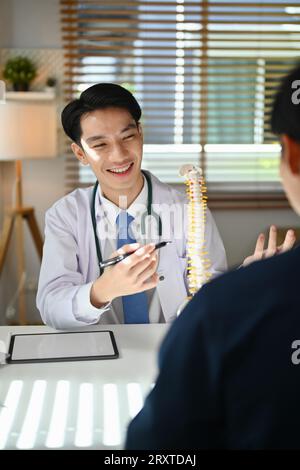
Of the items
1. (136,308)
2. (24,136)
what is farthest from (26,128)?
(136,308)

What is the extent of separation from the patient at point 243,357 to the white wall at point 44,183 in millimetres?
3440

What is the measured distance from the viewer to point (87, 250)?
2.06 m

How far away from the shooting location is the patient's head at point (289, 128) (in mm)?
618

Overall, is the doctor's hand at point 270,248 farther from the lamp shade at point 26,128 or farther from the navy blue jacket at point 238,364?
the lamp shade at point 26,128

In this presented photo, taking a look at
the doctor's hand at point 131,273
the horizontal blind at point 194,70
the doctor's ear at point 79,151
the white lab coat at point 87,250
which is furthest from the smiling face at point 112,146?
the horizontal blind at point 194,70

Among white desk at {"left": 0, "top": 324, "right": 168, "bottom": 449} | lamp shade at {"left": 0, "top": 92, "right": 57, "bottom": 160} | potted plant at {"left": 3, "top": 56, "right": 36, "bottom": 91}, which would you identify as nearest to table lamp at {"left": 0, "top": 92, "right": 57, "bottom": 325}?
lamp shade at {"left": 0, "top": 92, "right": 57, "bottom": 160}

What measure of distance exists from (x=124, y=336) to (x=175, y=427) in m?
1.02

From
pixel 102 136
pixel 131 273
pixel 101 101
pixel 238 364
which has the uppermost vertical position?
pixel 101 101

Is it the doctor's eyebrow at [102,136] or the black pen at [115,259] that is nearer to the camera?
the black pen at [115,259]

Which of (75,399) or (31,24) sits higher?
(31,24)

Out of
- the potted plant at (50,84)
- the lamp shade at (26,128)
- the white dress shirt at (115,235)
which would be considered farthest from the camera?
the potted plant at (50,84)

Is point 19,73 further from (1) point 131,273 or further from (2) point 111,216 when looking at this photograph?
(1) point 131,273

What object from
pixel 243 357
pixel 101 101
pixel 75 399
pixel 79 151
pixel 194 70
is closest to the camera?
pixel 243 357
